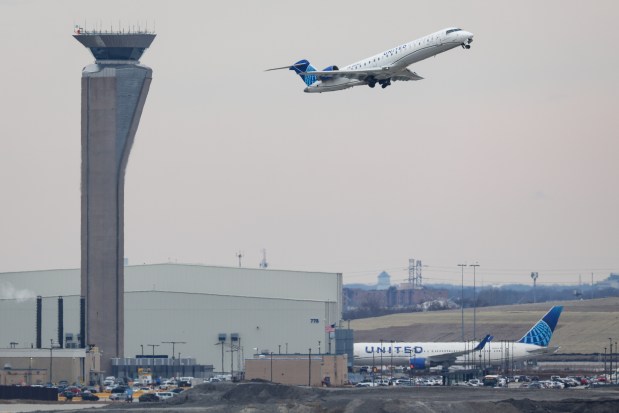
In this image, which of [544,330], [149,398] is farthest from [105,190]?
[149,398]

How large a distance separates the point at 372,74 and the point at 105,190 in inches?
3061

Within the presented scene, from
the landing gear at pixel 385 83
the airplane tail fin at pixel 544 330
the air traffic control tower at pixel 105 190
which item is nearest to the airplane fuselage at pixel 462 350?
the airplane tail fin at pixel 544 330

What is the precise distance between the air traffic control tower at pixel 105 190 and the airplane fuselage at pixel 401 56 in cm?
6975

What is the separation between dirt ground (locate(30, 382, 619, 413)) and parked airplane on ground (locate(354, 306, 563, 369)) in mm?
61123

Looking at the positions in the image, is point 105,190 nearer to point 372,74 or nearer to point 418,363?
point 418,363

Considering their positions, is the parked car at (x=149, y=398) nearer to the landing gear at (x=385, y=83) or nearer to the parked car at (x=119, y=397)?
the parked car at (x=119, y=397)

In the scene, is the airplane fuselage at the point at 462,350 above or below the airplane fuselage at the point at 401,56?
below

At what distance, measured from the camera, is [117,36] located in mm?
199125

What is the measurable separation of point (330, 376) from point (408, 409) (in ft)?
245

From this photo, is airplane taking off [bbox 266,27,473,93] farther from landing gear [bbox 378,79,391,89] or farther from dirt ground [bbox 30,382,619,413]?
dirt ground [bbox 30,382,619,413]

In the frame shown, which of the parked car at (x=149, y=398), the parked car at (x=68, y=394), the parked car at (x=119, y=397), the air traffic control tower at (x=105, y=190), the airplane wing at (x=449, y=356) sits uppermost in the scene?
the air traffic control tower at (x=105, y=190)

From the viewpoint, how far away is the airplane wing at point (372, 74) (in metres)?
126

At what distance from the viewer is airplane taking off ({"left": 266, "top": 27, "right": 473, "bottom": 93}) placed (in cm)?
12156

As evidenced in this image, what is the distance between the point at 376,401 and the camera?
9831 cm
